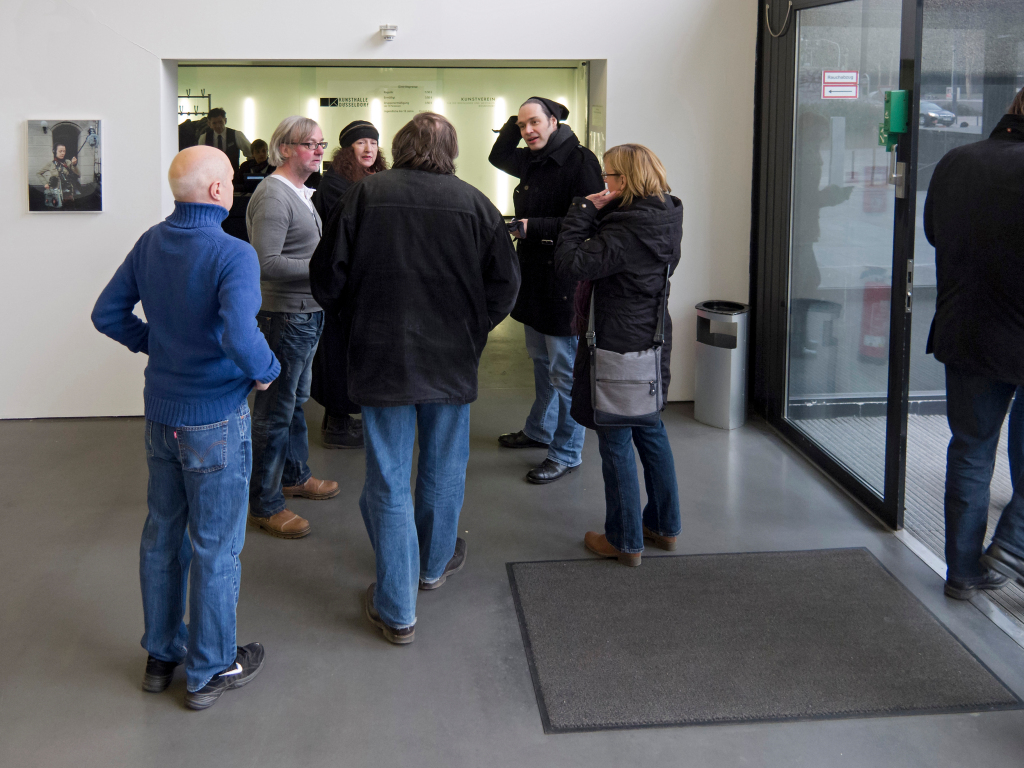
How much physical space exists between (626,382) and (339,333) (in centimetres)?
197

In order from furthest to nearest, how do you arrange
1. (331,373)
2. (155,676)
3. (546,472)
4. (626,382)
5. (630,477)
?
(331,373)
(546,472)
(630,477)
(626,382)
(155,676)

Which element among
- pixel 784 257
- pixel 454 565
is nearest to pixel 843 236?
pixel 784 257

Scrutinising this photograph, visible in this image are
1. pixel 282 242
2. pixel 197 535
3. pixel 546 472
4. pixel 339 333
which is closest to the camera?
pixel 197 535

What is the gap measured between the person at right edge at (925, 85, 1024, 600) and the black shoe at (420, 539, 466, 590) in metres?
1.78

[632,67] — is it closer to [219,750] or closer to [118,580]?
[118,580]

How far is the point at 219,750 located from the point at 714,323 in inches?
153

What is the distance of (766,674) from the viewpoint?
2932 mm

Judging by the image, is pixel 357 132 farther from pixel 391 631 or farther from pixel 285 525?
pixel 391 631

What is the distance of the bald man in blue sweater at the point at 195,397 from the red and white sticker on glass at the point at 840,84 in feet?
10.2

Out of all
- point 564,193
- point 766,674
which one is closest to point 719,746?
point 766,674

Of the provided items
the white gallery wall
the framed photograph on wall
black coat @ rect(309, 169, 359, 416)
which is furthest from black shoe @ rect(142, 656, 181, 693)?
the framed photograph on wall

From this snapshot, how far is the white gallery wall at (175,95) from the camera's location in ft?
17.6

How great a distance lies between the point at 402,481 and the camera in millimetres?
3104

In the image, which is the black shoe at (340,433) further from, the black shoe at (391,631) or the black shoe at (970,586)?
the black shoe at (970,586)
